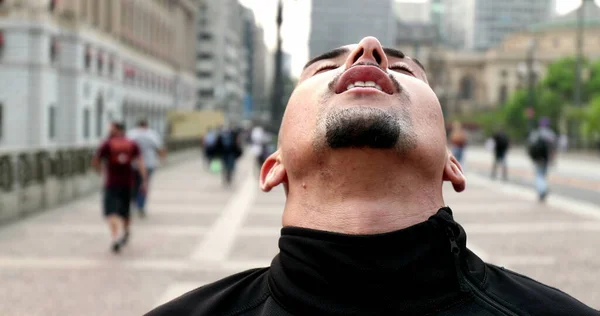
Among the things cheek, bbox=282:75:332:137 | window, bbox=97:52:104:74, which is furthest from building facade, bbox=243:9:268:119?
cheek, bbox=282:75:332:137

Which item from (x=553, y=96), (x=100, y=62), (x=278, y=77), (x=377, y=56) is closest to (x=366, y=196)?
(x=377, y=56)

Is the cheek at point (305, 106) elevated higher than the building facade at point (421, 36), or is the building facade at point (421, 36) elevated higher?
the building facade at point (421, 36)

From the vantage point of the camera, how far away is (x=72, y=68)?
123 ft

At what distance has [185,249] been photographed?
9.83 m

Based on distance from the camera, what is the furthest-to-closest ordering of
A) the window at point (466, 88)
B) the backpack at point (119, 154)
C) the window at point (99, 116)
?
the window at point (466, 88), the window at point (99, 116), the backpack at point (119, 154)

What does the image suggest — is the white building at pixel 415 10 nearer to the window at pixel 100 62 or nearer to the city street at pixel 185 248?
the window at pixel 100 62

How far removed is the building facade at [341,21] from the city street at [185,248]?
16.5 m

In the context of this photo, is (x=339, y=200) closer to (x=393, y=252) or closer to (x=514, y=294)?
(x=393, y=252)

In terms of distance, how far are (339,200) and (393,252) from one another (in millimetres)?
238

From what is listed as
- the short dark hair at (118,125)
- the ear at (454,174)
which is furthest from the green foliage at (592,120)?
the ear at (454,174)

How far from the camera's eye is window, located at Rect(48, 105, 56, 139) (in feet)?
119

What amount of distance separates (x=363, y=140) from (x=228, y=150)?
20042 millimetres

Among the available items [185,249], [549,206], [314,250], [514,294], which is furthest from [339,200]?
[549,206]

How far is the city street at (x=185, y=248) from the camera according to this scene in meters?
7.07
